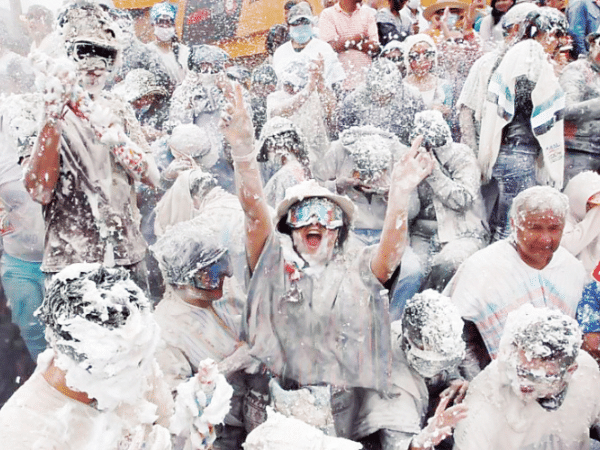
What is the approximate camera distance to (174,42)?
5.52 m

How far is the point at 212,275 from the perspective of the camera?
10.2ft

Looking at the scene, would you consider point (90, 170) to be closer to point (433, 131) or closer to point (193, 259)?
point (193, 259)

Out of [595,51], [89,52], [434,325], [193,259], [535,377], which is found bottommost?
[535,377]

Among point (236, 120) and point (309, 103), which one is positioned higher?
point (236, 120)

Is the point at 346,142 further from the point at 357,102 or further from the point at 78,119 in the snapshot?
the point at 78,119

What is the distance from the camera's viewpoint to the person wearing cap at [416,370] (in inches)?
110

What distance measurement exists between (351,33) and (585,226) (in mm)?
2608

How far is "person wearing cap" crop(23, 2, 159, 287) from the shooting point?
2.63m

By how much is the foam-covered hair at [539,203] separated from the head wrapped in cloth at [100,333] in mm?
1988

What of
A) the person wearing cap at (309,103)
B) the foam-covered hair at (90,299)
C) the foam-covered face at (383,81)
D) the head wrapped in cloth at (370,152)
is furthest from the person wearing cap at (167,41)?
the foam-covered hair at (90,299)

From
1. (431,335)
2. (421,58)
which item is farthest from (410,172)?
(421,58)

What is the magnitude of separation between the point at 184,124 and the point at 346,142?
1.18 m

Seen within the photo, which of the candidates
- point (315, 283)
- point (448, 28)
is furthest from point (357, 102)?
point (315, 283)

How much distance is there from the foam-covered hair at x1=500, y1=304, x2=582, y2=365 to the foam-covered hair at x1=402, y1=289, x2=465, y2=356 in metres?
0.22
